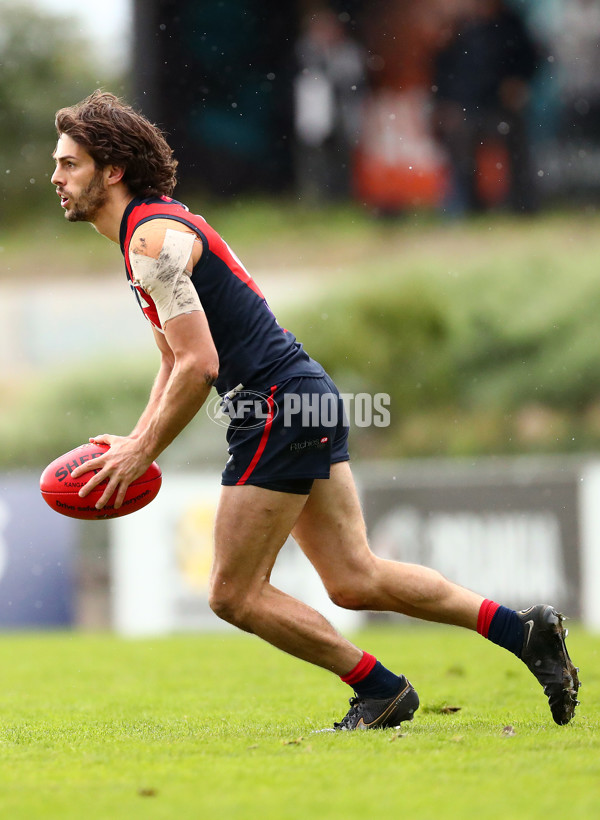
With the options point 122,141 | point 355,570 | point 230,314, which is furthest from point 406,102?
point 355,570

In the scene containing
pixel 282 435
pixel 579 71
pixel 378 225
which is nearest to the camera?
pixel 282 435

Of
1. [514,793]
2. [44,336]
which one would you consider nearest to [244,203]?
[44,336]

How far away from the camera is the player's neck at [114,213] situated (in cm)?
445

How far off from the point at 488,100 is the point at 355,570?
16835 millimetres

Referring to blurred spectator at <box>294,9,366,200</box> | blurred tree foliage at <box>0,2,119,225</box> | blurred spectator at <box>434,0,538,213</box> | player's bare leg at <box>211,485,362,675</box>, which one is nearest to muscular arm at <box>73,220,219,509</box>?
player's bare leg at <box>211,485,362,675</box>

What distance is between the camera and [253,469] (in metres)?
4.34

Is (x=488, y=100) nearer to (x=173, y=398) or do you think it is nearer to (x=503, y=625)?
(x=503, y=625)

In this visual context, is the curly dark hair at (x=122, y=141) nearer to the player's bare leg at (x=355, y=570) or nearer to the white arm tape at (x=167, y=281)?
the white arm tape at (x=167, y=281)

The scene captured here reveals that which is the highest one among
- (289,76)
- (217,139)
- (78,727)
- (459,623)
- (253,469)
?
(289,76)

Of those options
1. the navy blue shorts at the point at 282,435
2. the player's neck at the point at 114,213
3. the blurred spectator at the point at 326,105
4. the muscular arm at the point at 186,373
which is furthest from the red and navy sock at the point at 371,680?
the blurred spectator at the point at 326,105

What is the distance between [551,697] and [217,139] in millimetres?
15730

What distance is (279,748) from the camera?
13.3 ft

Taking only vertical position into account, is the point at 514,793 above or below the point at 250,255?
below

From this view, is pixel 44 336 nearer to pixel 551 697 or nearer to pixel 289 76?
pixel 289 76
